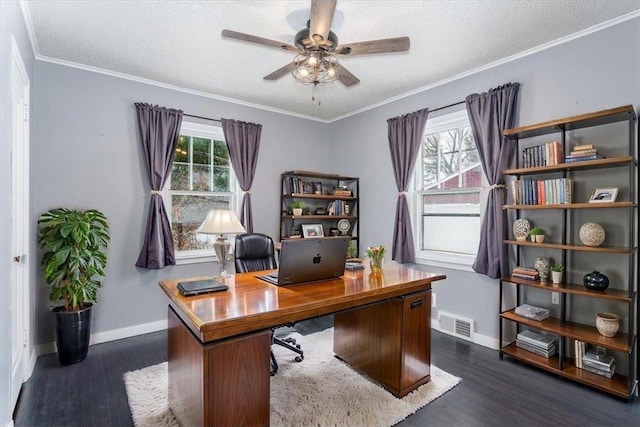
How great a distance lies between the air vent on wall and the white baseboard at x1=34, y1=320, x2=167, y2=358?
121 inches

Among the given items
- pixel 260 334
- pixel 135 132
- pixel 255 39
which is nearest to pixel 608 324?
pixel 260 334

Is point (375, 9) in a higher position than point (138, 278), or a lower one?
higher

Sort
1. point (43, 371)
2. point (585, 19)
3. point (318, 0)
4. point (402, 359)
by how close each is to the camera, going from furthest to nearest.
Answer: point (43, 371) < point (585, 19) < point (402, 359) < point (318, 0)

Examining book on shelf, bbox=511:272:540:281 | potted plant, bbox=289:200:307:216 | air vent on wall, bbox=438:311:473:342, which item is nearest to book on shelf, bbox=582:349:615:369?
book on shelf, bbox=511:272:540:281

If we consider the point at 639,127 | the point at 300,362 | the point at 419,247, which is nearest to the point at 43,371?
the point at 300,362

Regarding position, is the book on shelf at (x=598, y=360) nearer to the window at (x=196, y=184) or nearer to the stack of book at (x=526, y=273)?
the stack of book at (x=526, y=273)

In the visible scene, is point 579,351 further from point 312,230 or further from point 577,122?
point 312,230

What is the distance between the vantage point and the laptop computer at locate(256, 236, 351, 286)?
6.49ft

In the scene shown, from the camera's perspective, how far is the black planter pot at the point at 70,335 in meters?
2.70

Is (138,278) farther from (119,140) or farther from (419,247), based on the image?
(419,247)

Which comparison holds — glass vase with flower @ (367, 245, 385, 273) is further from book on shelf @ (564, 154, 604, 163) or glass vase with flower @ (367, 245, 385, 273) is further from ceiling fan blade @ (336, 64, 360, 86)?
book on shelf @ (564, 154, 604, 163)

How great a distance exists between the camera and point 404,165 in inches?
152

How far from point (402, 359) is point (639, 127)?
7.77 feet

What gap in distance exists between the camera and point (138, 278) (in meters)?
3.45
